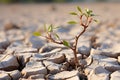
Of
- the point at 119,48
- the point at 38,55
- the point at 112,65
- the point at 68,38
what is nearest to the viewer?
the point at 112,65

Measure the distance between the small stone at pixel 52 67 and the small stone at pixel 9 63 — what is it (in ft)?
0.78

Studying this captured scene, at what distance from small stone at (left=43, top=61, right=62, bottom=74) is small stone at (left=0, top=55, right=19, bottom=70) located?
24 cm

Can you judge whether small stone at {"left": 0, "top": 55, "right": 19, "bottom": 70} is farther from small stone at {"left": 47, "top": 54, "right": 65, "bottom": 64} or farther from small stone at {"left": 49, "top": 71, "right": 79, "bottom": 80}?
small stone at {"left": 49, "top": 71, "right": 79, "bottom": 80}

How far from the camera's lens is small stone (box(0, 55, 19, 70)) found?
255 centimetres

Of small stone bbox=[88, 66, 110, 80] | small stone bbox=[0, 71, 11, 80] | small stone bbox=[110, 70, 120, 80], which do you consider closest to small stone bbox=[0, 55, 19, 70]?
small stone bbox=[0, 71, 11, 80]

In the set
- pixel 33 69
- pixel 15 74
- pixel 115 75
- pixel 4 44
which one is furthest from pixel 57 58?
pixel 4 44

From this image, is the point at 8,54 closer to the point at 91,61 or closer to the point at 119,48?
the point at 91,61

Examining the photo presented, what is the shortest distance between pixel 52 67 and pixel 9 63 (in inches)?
13.3

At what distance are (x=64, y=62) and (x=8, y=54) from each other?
0.49m

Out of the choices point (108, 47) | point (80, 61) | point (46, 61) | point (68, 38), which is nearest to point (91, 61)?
point (80, 61)

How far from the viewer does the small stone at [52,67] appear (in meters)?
2.45

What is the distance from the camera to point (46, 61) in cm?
261

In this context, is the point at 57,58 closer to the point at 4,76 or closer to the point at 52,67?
the point at 52,67

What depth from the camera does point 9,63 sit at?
257 centimetres
